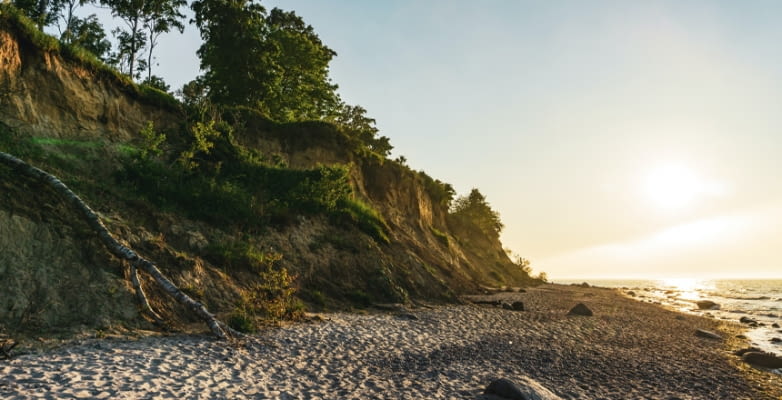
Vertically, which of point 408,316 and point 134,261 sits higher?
point 134,261

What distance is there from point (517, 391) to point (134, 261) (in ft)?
37.2

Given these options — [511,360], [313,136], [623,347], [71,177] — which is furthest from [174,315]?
[313,136]

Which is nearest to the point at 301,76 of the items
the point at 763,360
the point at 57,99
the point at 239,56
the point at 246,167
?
the point at 239,56

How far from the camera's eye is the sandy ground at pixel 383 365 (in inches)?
295

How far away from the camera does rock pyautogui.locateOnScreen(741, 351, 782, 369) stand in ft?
45.4

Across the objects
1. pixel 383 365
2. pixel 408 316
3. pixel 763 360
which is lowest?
pixel 383 365

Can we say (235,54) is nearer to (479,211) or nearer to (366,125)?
(366,125)

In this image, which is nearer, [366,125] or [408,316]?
[408,316]

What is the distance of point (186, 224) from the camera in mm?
17438

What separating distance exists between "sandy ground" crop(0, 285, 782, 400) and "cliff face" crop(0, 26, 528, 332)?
285 centimetres

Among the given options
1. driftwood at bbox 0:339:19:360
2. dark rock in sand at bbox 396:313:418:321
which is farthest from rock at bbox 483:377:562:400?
driftwood at bbox 0:339:19:360

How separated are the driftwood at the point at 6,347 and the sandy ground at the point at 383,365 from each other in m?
0.17

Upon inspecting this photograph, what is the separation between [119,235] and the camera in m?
13.8

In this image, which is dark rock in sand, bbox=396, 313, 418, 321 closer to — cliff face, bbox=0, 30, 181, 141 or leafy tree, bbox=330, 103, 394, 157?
→ cliff face, bbox=0, 30, 181, 141
